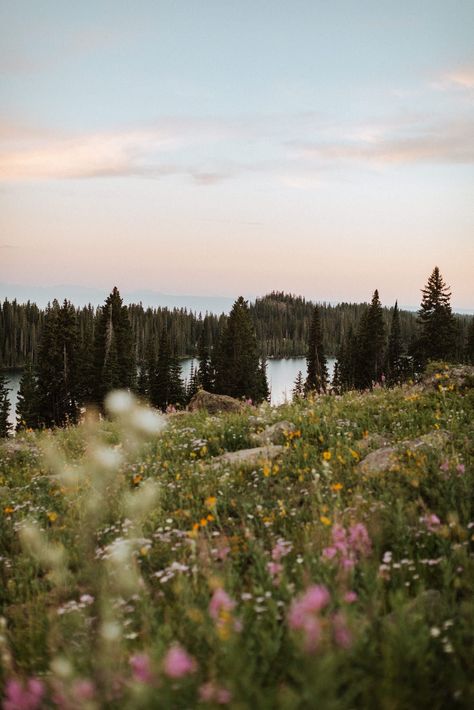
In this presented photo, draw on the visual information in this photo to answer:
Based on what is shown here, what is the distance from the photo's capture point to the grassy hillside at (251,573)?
2648 mm

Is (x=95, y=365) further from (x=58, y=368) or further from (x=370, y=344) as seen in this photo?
(x=370, y=344)

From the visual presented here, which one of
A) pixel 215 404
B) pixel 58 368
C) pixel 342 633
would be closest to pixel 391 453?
pixel 342 633

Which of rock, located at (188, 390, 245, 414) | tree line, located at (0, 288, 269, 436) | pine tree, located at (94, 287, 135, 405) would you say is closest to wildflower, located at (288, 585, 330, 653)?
rock, located at (188, 390, 245, 414)

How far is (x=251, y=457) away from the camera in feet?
25.2

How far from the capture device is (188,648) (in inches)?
130

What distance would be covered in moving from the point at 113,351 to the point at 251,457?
50905 mm

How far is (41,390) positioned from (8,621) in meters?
55.5

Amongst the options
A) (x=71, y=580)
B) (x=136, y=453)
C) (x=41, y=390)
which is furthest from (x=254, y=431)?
(x=41, y=390)

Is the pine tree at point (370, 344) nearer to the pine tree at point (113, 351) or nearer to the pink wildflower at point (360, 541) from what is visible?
the pine tree at point (113, 351)

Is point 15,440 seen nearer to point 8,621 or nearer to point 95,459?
point 95,459

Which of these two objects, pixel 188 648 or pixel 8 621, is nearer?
pixel 188 648

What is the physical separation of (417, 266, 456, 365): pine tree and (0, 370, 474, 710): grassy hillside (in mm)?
51382

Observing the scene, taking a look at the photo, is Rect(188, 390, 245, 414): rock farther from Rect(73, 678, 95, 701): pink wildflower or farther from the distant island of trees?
the distant island of trees

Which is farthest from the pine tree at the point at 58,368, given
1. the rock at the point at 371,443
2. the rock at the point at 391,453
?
the rock at the point at 391,453
